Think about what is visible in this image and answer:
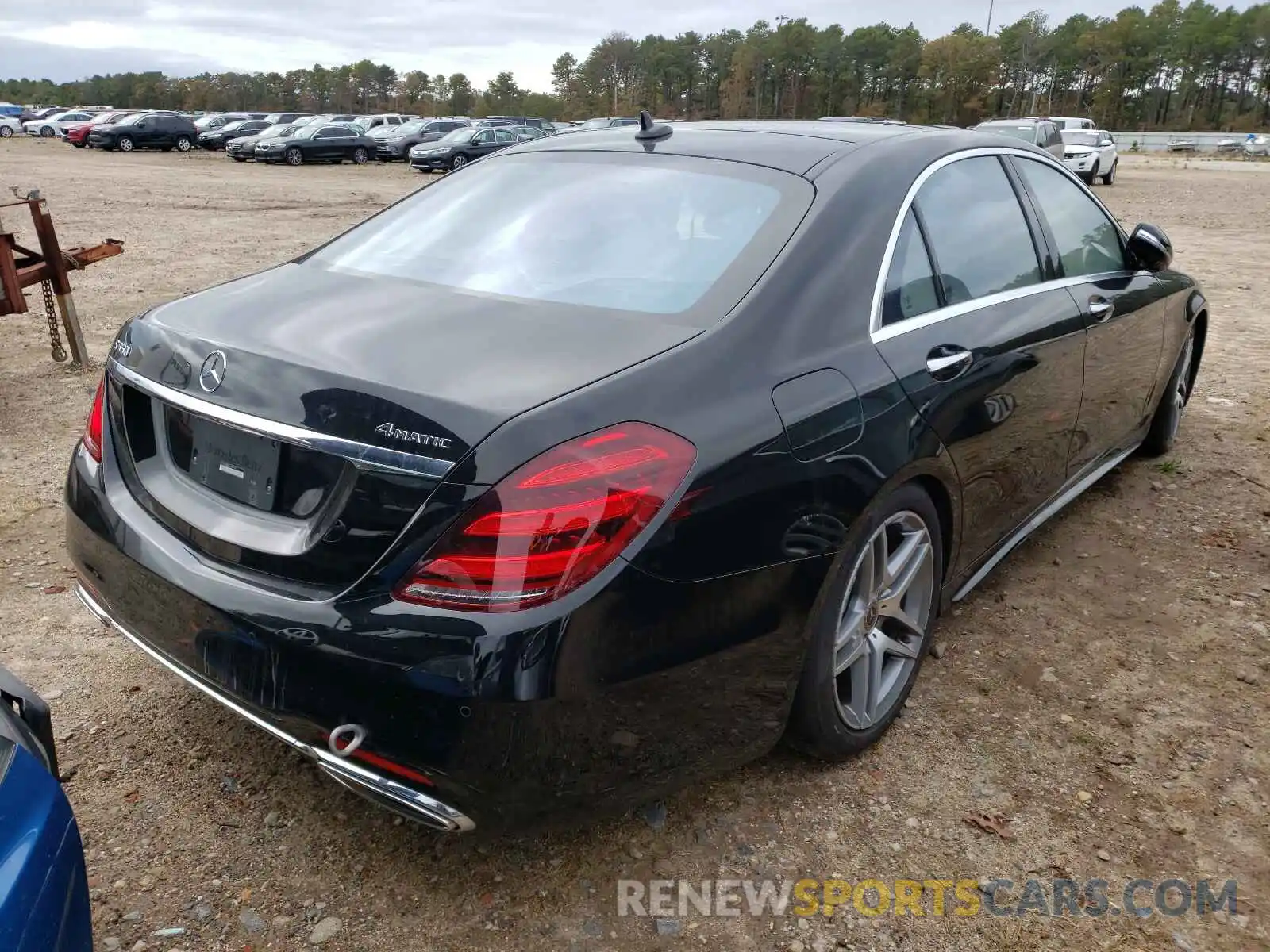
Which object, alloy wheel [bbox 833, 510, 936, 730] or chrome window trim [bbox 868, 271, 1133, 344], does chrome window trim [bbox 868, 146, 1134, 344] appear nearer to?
chrome window trim [bbox 868, 271, 1133, 344]

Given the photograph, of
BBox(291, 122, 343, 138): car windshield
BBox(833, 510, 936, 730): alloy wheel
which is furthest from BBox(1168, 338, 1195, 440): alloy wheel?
BBox(291, 122, 343, 138): car windshield

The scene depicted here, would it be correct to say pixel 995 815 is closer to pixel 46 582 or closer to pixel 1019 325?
pixel 1019 325

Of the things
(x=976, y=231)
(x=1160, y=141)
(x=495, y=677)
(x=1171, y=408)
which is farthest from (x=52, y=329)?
(x=1160, y=141)

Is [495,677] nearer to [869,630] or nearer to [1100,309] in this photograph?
[869,630]

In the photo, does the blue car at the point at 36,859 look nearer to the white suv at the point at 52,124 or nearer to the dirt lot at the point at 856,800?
the dirt lot at the point at 856,800

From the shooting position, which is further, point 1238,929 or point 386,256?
point 386,256

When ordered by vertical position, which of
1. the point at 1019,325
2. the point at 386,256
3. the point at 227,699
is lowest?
the point at 227,699

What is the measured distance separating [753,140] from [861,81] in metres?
128

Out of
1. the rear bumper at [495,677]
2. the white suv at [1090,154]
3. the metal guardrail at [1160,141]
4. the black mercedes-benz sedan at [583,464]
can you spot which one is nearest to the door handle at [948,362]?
the black mercedes-benz sedan at [583,464]

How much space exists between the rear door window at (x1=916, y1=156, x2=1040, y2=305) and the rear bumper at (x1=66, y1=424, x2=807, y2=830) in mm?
1202

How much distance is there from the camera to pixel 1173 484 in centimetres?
475

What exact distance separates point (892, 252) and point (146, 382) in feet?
6.17

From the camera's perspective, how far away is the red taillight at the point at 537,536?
1.79m

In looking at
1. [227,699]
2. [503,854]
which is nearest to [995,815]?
[503,854]
